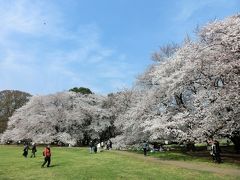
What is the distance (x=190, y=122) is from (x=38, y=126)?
39.7 metres

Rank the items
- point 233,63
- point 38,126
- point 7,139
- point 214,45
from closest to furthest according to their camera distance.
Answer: point 233,63, point 214,45, point 38,126, point 7,139

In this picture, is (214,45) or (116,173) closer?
(116,173)

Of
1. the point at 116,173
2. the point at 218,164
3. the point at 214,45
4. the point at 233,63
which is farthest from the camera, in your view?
the point at 214,45

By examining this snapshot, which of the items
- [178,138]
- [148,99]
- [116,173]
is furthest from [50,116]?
[116,173]

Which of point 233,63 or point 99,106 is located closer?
point 233,63

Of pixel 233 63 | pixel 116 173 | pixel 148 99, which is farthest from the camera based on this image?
pixel 148 99

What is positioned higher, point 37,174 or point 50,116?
point 50,116

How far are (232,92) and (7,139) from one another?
58831mm

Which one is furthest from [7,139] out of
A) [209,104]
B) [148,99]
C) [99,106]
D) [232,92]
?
[232,92]

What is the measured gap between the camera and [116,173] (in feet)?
83.6

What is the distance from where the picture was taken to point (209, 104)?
34.2 metres

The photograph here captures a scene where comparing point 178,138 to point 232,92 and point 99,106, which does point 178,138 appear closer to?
point 232,92

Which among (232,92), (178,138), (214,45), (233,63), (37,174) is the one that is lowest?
(37,174)

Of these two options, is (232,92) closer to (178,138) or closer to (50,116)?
(178,138)
